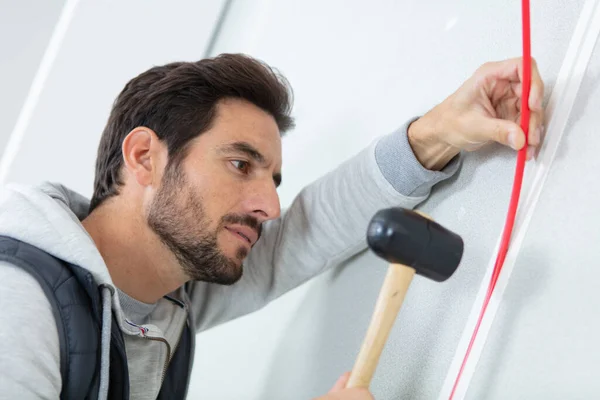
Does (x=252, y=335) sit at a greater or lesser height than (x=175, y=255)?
lesser

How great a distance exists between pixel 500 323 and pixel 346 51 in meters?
0.74

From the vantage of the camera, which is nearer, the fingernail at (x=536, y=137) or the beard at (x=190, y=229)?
the fingernail at (x=536, y=137)

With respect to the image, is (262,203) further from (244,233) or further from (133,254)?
(133,254)

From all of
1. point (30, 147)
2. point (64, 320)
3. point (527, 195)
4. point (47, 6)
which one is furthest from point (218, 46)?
point (527, 195)

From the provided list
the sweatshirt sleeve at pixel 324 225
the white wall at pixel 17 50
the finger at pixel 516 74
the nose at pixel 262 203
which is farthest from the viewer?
the white wall at pixel 17 50

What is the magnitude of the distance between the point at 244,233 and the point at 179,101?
11.0 inches

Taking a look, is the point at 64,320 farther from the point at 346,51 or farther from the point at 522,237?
the point at 346,51

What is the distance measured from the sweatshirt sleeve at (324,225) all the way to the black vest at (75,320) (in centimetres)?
31

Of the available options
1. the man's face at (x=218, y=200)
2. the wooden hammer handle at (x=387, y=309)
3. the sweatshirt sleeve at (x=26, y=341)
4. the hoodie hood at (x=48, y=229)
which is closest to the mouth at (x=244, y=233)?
the man's face at (x=218, y=200)

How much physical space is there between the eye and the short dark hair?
0.09 metres

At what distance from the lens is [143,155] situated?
3.83 ft

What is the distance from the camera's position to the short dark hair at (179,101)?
3.77 feet

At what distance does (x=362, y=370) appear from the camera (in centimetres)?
71

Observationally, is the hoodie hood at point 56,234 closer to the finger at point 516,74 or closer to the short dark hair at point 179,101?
the short dark hair at point 179,101
